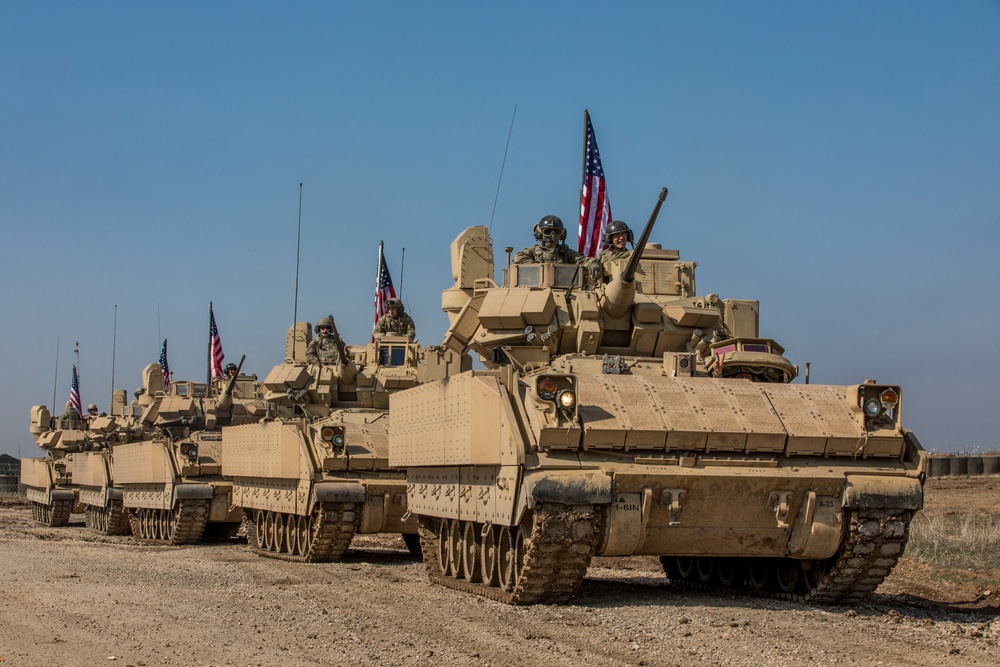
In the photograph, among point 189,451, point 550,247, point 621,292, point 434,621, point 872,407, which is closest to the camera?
point 434,621

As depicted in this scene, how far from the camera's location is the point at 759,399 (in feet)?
40.6

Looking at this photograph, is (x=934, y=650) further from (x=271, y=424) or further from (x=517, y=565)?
(x=271, y=424)

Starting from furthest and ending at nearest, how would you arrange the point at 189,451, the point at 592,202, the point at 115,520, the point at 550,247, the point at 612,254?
the point at 115,520, the point at 189,451, the point at 592,202, the point at 550,247, the point at 612,254

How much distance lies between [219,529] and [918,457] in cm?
1796

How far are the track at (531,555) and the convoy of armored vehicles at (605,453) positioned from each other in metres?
0.02

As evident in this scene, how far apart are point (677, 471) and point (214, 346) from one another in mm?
30724

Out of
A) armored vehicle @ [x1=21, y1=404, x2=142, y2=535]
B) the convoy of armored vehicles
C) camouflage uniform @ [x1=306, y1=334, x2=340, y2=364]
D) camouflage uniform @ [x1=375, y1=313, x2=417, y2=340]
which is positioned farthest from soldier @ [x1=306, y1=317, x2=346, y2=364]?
armored vehicle @ [x1=21, y1=404, x2=142, y2=535]

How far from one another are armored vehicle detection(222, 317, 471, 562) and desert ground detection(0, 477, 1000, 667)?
932mm

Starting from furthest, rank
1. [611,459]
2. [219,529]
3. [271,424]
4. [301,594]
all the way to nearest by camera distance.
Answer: [219,529] < [271,424] < [301,594] < [611,459]

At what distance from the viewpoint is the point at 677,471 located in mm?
11523

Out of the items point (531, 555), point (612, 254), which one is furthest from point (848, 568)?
point (612, 254)

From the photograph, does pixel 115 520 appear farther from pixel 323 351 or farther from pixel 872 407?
pixel 872 407

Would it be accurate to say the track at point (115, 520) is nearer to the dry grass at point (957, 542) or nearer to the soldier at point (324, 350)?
the soldier at point (324, 350)

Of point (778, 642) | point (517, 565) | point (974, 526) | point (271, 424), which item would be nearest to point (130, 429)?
point (271, 424)
